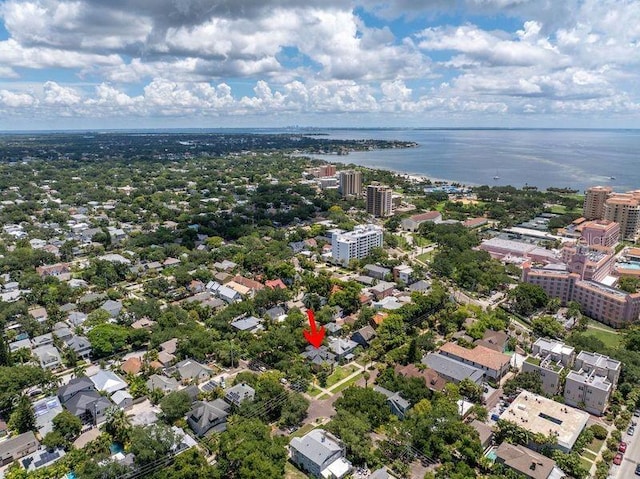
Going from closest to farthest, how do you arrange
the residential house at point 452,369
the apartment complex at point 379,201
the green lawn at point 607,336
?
the residential house at point 452,369, the green lawn at point 607,336, the apartment complex at point 379,201

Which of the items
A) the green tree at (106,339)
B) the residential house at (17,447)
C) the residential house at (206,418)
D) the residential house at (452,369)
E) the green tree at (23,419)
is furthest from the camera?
the green tree at (106,339)

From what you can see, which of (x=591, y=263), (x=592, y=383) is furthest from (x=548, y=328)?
(x=591, y=263)

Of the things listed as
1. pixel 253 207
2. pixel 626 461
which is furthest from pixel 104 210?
pixel 626 461

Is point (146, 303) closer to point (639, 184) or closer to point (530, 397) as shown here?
point (530, 397)

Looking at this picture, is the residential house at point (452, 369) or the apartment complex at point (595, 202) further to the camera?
the apartment complex at point (595, 202)

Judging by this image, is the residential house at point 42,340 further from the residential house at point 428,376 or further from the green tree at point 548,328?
the green tree at point 548,328

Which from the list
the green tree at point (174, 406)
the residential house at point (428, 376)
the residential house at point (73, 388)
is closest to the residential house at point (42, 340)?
the residential house at point (73, 388)

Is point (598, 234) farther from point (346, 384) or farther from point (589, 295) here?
point (346, 384)
